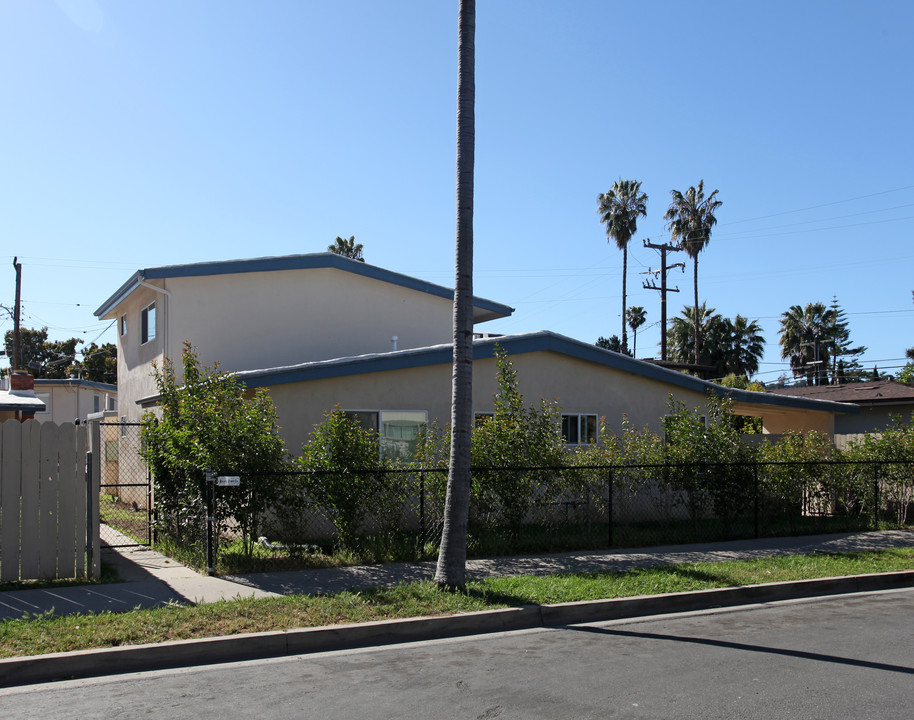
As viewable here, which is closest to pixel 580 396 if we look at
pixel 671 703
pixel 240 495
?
pixel 240 495

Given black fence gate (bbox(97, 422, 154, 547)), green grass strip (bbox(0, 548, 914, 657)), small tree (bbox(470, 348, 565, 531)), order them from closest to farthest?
green grass strip (bbox(0, 548, 914, 657)) < small tree (bbox(470, 348, 565, 531)) < black fence gate (bbox(97, 422, 154, 547))

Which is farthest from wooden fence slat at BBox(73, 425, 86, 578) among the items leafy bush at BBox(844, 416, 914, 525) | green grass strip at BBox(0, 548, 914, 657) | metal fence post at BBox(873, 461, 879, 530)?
leafy bush at BBox(844, 416, 914, 525)

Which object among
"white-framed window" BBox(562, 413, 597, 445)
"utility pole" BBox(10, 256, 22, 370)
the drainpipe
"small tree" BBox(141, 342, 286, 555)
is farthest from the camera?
"utility pole" BBox(10, 256, 22, 370)

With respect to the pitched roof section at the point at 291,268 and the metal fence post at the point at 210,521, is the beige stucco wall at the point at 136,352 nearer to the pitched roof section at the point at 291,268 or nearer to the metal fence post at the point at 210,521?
the pitched roof section at the point at 291,268

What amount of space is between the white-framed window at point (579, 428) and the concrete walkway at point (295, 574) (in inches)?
148

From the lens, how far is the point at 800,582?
31.1 ft

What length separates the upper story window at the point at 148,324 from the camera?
1798 centimetres

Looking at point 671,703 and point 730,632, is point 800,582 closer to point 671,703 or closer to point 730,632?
point 730,632

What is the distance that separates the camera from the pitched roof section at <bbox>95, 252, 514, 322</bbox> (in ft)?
54.0

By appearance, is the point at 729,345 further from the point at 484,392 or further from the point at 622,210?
the point at 484,392

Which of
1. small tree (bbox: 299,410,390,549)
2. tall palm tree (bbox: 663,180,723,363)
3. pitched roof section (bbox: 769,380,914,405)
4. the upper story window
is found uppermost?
tall palm tree (bbox: 663,180,723,363)

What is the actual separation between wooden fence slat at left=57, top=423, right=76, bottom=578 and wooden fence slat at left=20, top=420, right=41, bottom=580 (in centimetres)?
23

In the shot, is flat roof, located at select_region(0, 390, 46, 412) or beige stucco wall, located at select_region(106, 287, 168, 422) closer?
flat roof, located at select_region(0, 390, 46, 412)

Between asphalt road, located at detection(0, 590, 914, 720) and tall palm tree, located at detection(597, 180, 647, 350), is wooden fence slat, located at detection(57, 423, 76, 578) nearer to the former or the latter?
asphalt road, located at detection(0, 590, 914, 720)
